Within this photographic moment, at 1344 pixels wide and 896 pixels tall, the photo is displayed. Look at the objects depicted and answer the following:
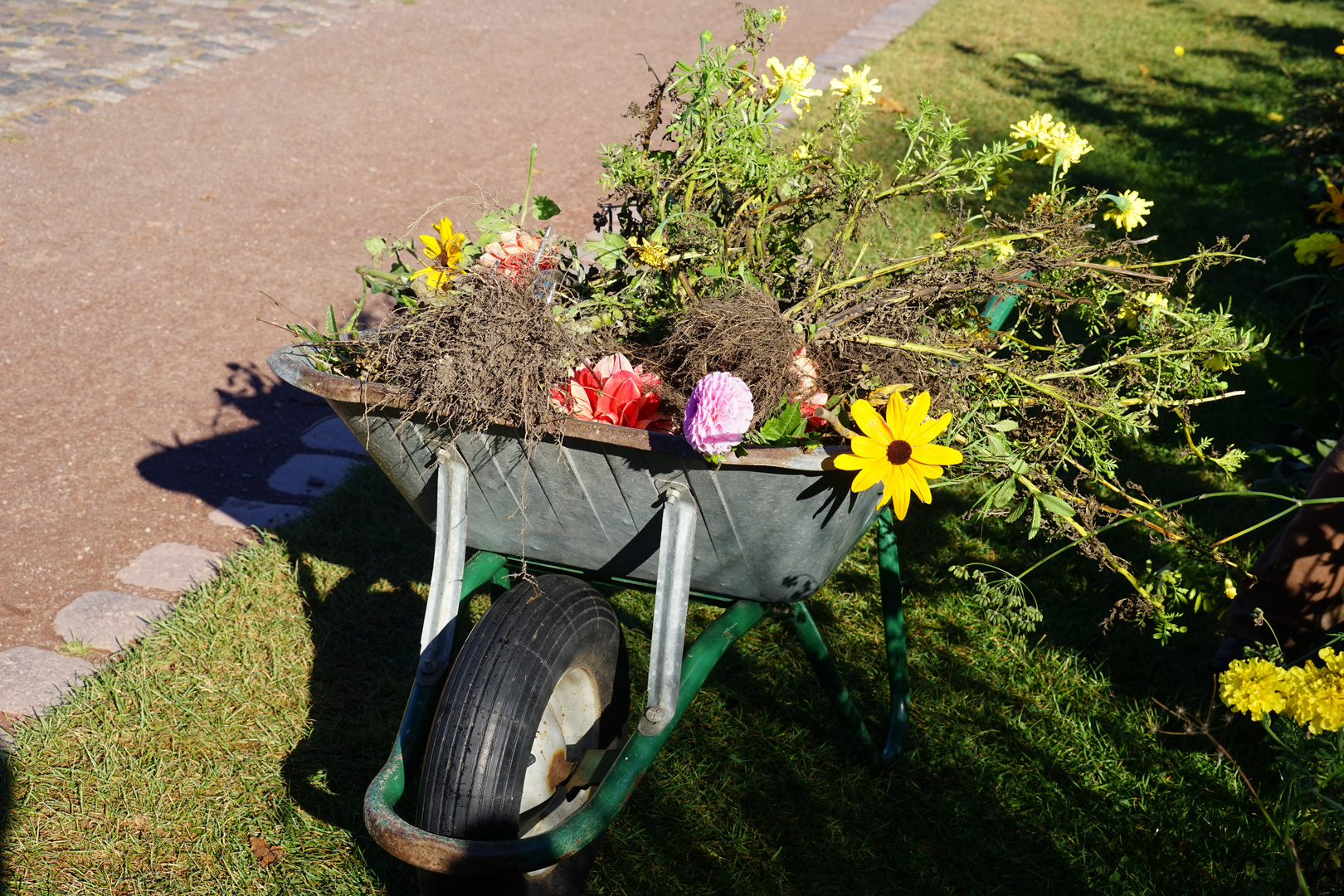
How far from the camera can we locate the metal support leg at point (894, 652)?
2045 millimetres

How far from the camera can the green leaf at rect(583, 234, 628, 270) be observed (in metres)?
1.59

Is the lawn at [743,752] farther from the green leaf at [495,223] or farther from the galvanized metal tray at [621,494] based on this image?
the green leaf at [495,223]

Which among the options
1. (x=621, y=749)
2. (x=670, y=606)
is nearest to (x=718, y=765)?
(x=621, y=749)

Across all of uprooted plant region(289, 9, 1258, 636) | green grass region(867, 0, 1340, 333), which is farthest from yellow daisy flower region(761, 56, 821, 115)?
green grass region(867, 0, 1340, 333)

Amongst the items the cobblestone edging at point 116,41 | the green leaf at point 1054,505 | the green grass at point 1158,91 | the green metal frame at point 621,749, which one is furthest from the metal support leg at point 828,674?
the cobblestone edging at point 116,41

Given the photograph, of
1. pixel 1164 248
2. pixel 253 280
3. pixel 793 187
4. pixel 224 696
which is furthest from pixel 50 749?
pixel 1164 248

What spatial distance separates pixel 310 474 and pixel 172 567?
20.0 inches

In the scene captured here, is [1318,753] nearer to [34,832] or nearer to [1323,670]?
[1323,670]

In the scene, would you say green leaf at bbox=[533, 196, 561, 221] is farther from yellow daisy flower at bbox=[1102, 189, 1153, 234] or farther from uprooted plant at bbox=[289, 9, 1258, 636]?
yellow daisy flower at bbox=[1102, 189, 1153, 234]

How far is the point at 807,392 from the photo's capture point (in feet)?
4.69

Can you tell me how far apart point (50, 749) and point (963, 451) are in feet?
6.54

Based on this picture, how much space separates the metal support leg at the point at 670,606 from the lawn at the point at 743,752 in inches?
25.5

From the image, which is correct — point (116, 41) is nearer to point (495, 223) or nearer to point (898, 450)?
point (495, 223)

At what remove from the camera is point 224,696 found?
2207mm
